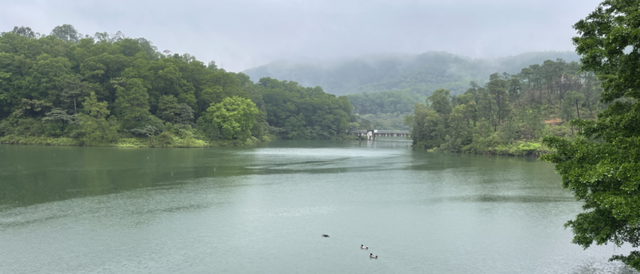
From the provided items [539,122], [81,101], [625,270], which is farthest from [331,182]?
[81,101]

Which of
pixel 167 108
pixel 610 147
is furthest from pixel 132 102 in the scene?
pixel 610 147

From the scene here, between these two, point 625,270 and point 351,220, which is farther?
point 351,220

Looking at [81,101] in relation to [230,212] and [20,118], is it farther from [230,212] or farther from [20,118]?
[230,212]

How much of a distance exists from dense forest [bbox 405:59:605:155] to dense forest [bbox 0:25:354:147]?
30362 millimetres

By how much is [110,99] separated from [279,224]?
190 feet

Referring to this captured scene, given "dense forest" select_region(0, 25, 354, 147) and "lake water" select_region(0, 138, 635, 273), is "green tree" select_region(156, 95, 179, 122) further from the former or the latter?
"lake water" select_region(0, 138, 635, 273)

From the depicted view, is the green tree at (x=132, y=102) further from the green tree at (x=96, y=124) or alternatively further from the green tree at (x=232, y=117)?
the green tree at (x=232, y=117)

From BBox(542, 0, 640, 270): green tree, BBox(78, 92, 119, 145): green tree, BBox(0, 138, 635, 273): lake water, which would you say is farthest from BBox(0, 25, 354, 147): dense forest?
BBox(542, 0, 640, 270): green tree

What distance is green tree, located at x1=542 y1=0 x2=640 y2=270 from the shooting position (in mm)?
8281

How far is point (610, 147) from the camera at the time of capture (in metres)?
9.24

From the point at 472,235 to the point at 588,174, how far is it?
23.3 ft

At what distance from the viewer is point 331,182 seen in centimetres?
2723

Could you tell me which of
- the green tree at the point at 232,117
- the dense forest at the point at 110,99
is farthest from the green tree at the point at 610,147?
the green tree at the point at 232,117

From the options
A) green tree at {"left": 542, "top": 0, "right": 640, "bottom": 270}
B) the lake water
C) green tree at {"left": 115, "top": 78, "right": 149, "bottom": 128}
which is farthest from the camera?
green tree at {"left": 115, "top": 78, "right": 149, "bottom": 128}
